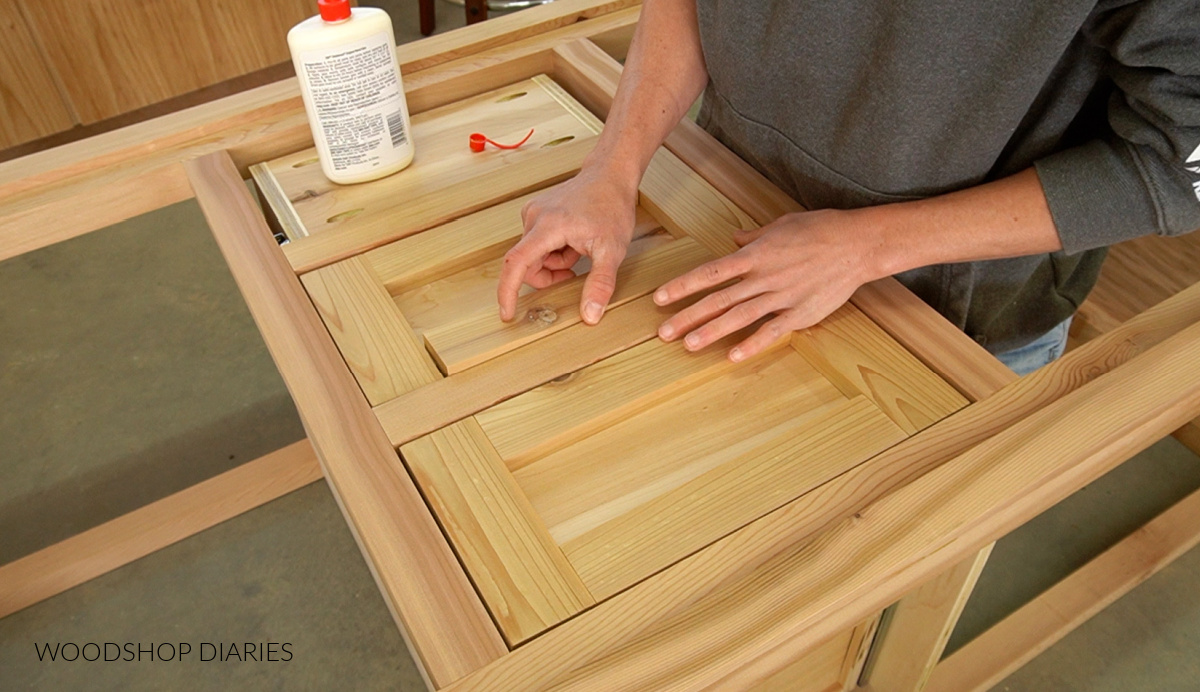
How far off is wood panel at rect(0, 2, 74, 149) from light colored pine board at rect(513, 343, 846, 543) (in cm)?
189

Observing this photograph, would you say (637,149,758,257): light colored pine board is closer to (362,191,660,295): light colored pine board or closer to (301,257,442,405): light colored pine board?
(362,191,660,295): light colored pine board

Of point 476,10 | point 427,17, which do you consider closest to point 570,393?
point 476,10

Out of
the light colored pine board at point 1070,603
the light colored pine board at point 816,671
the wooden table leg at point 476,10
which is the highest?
the light colored pine board at point 816,671

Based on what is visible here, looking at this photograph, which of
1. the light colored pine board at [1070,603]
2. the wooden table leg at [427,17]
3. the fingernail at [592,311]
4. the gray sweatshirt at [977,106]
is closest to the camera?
the gray sweatshirt at [977,106]

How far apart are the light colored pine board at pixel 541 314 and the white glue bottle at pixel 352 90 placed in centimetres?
22

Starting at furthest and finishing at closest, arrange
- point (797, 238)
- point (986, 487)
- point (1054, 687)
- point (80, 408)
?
point (80, 408)
point (1054, 687)
point (797, 238)
point (986, 487)

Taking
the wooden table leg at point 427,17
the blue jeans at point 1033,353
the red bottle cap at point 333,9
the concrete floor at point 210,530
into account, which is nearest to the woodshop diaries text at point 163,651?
the concrete floor at point 210,530

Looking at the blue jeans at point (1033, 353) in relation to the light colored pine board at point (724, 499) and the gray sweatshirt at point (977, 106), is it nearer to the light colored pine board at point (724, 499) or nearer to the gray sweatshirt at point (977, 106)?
the gray sweatshirt at point (977, 106)

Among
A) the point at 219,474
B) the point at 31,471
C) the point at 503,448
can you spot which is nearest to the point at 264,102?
the point at 503,448

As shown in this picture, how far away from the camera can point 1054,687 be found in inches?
46.2

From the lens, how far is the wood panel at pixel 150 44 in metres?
1.98

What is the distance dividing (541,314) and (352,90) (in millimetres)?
280

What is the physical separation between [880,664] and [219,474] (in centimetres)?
106

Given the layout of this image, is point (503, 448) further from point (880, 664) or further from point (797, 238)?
point (880, 664)
